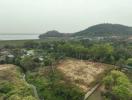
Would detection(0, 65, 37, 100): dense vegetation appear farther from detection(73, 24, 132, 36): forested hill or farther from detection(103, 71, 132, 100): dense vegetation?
detection(73, 24, 132, 36): forested hill

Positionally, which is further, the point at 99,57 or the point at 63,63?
the point at 99,57

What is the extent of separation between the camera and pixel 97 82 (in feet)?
102

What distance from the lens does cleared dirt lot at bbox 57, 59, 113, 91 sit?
3023 centimetres

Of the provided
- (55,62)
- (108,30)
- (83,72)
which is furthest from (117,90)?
(108,30)

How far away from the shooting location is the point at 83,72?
118ft

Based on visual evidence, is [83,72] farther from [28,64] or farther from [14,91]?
[14,91]

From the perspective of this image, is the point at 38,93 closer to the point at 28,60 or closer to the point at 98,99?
the point at 98,99

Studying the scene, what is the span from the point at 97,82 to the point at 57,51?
2334cm

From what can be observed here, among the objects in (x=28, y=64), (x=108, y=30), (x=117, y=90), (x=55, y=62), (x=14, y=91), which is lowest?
Result: (x=55, y=62)

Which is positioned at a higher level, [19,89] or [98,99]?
[19,89]

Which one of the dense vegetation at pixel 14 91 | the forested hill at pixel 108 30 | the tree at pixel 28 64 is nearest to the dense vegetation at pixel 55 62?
the tree at pixel 28 64

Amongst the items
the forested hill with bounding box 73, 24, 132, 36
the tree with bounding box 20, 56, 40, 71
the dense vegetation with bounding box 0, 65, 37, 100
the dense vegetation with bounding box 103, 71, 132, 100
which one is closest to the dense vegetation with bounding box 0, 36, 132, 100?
the tree with bounding box 20, 56, 40, 71

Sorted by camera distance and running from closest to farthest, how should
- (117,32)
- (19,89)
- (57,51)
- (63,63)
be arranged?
(19,89) → (63,63) → (57,51) → (117,32)

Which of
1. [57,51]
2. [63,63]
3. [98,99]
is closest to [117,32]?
[57,51]
